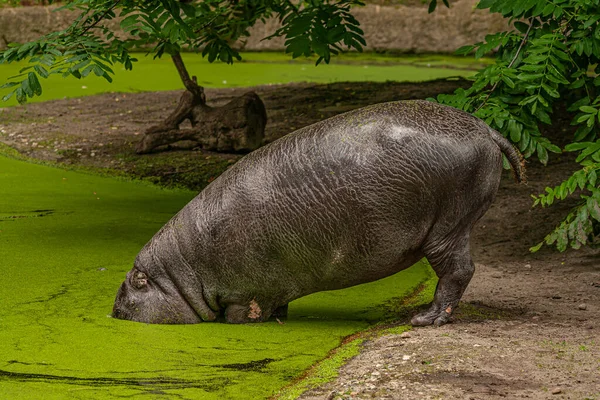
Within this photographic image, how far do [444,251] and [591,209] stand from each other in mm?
1080

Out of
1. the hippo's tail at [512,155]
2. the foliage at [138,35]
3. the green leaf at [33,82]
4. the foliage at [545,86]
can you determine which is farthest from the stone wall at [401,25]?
the hippo's tail at [512,155]

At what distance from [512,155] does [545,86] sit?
0.86 meters

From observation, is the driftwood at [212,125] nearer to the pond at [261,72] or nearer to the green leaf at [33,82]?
the green leaf at [33,82]

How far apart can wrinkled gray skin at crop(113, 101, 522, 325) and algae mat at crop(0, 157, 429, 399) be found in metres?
0.23

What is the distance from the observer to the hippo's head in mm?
5117

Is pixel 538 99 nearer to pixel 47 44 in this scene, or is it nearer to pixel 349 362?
pixel 349 362

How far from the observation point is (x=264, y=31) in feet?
54.0

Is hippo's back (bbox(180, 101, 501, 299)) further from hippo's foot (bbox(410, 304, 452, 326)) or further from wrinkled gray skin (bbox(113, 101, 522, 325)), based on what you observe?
hippo's foot (bbox(410, 304, 452, 326))

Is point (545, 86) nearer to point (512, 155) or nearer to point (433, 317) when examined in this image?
point (512, 155)

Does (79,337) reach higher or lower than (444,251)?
lower

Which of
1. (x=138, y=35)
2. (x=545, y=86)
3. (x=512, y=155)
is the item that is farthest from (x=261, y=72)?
(x=512, y=155)

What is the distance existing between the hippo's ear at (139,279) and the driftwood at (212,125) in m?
4.34

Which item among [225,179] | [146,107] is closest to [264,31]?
[146,107]

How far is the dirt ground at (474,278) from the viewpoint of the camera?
3.96 m
